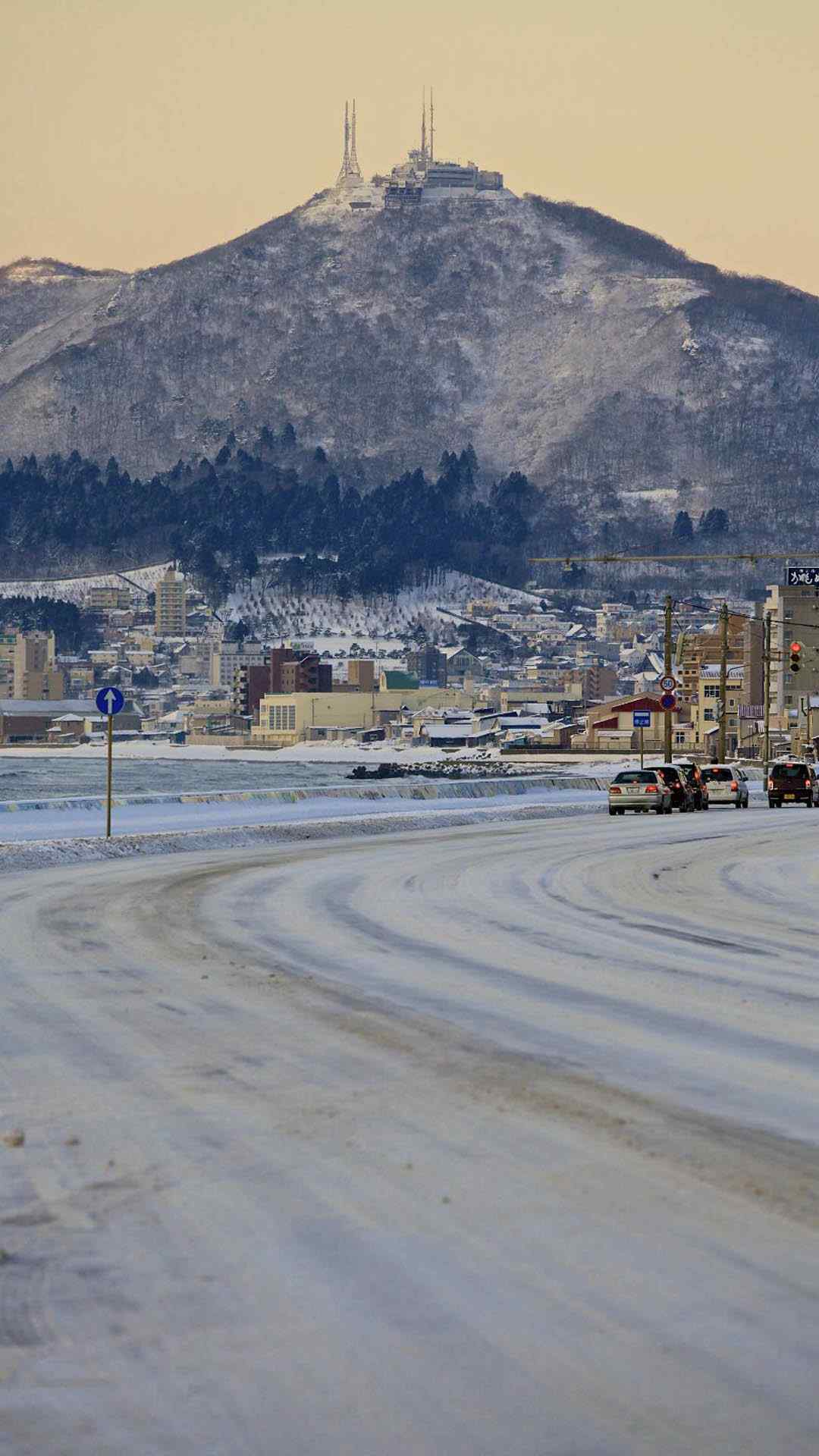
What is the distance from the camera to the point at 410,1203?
8.44m

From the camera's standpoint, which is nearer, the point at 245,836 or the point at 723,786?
the point at 245,836

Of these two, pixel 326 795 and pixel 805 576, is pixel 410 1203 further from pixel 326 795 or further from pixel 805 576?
pixel 805 576

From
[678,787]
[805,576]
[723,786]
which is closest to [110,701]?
[678,787]

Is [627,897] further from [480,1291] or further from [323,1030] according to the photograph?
[480,1291]

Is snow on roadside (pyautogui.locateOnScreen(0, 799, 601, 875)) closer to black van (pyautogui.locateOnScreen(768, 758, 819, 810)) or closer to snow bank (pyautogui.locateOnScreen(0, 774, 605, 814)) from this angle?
snow bank (pyautogui.locateOnScreen(0, 774, 605, 814))

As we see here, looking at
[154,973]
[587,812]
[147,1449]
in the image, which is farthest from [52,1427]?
[587,812]

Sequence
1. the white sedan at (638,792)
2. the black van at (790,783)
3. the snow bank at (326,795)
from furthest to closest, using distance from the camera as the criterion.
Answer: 1. the black van at (790,783)
2. the white sedan at (638,792)
3. the snow bank at (326,795)

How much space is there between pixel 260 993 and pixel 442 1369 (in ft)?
33.3

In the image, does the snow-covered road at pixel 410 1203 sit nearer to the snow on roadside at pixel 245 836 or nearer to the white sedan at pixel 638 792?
the snow on roadside at pixel 245 836

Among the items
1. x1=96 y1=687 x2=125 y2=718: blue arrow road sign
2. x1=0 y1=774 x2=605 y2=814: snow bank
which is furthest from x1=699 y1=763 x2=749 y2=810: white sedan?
x1=96 y1=687 x2=125 y2=718: blue arrow road sign

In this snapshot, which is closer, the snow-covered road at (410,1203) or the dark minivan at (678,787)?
the snow-covered road at (410,1203)

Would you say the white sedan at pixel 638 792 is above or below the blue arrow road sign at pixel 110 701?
below

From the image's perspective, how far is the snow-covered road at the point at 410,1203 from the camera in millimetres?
5824

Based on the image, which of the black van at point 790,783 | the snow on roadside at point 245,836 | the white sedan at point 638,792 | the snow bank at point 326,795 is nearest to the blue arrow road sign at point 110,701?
the snow on roadside at point 245,836
